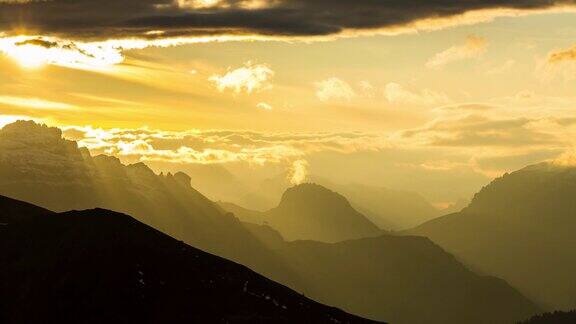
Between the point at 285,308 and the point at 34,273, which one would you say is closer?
the point at 34,273

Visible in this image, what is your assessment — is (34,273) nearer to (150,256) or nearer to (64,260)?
(64,260)

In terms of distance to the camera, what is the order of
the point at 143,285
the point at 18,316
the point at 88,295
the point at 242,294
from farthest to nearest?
the point at 242,294, the point at 143,285, the point at 88,295, the point at 18,316

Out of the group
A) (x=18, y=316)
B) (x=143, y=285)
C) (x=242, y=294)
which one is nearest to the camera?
(x=18, y=316)

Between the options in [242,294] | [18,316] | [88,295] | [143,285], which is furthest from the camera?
[242,294]

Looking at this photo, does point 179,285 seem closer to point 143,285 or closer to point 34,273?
point 143,285

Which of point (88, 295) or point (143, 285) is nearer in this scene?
point (88, 295)

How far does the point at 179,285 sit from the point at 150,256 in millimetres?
17445

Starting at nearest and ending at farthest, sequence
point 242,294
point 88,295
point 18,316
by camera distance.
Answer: point 18,316, point 88,295, point 242,294

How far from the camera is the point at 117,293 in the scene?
563ft

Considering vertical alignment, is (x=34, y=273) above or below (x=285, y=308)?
above

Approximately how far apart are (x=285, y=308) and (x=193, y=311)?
34549 mm

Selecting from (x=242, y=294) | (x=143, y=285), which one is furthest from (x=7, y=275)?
(x=242, y=294)

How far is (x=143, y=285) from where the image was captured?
180m

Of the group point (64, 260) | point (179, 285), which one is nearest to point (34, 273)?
point (64, 260)
